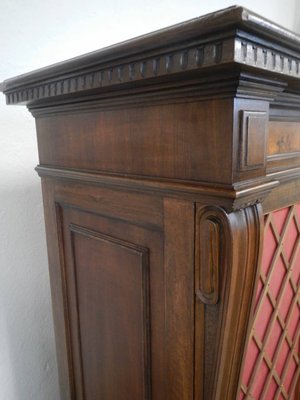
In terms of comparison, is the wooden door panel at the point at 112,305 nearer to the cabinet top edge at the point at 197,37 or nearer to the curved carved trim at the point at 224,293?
the curved carved trim at the point at 224,293

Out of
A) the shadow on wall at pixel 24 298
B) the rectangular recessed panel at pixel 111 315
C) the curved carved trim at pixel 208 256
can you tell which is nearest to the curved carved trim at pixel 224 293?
the curved carved trim at pixel 208 256

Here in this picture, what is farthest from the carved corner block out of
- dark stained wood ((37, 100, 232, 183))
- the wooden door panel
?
the wooden door panel

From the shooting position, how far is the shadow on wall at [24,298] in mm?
839

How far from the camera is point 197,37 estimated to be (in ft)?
1.02

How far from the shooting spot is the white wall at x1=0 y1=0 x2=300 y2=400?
784 mm

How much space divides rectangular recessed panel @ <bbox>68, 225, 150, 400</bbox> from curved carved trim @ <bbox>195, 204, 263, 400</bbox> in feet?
0.35

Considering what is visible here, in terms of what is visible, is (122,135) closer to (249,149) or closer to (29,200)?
(249,149)

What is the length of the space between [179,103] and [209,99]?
4 centimetres

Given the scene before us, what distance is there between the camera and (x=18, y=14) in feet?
2.48

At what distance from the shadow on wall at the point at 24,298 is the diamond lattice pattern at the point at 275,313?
1.99 ft

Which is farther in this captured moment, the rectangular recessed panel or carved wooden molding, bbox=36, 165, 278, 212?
the rectangular recessed panel

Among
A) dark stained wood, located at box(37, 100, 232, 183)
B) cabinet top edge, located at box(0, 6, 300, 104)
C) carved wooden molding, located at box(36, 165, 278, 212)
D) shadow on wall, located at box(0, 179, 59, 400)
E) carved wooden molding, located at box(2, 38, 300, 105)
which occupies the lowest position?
shadow on wall, located at box(0, 179, 59, 400)

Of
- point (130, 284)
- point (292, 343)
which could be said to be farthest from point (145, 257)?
point (292, 343)

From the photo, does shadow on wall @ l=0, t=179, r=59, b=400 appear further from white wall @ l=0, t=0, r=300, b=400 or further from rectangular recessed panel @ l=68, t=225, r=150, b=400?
rectangular recessed panel @ l=68, t=225, r=150, b=400
